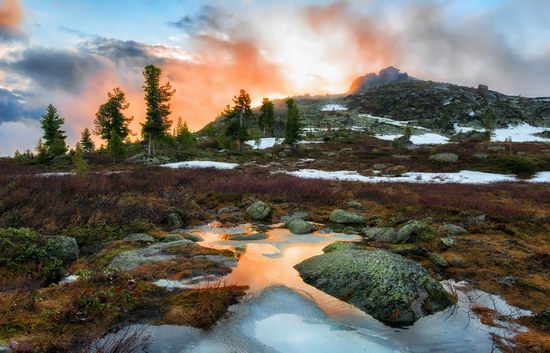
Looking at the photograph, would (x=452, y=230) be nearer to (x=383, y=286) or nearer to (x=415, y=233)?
(x=415, y=233)

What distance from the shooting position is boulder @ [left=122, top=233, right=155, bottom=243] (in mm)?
10008

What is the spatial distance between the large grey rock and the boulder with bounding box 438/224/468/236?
1148cm

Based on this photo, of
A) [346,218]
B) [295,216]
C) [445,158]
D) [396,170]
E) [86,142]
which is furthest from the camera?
[86,142]

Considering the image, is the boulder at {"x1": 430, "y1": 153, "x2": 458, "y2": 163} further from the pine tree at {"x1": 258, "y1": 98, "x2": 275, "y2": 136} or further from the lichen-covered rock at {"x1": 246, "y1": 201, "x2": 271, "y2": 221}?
the pine tree at {"x1": 258, "y1": 98, "x2": 275, "y2": 136}

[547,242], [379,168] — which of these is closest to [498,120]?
[379,168]

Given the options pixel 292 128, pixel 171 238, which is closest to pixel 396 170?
pixel 292 128

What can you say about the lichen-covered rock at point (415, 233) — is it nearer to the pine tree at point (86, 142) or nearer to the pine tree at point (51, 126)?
the pine tree at point (51, 126)

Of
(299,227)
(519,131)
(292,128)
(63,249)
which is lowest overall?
(299,227)

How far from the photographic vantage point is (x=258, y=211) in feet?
49.1

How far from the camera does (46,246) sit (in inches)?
294

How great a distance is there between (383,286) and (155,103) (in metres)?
50.7

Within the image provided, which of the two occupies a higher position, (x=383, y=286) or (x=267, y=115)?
(x=267, y=115)

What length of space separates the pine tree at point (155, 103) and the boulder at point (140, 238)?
42.0m

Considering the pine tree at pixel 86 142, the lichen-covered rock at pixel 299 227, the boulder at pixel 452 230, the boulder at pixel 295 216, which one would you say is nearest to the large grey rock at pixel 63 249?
the lichen-covered rock at pixel 299 227
